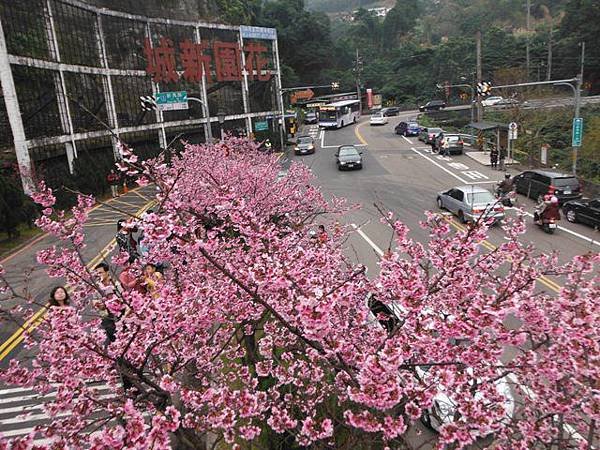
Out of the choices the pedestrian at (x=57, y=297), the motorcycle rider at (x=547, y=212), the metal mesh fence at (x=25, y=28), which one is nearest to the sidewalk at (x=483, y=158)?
the motorcycle rider at (x=547, y=212)

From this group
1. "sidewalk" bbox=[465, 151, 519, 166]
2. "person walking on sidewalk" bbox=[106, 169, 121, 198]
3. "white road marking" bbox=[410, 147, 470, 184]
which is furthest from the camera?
"sidewalk" bbox=[465, 151, 519, 166]

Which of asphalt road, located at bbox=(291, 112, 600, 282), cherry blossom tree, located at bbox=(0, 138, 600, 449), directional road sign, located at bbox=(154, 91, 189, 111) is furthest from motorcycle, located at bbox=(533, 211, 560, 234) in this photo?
directional road sign, located at bbox=(154, 91, 189, 111)

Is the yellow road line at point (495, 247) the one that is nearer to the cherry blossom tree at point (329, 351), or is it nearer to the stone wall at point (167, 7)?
the cherry blossom tree at point (329, 351)

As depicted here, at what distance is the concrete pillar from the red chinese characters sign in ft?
57.1

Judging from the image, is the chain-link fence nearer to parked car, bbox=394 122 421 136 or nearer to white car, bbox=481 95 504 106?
parked car, bbox=394 122 421 136

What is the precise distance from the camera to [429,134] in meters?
47.0

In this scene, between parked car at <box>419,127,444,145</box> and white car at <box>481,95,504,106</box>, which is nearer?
parked car at <box>419,127,444,145</box>

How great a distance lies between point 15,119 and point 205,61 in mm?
23749

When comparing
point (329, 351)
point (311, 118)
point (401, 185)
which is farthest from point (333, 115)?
point (329, 351)

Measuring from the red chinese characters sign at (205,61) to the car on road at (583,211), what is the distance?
36.3 m

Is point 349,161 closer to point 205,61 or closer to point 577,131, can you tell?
point 577,131

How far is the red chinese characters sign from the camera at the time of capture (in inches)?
1729

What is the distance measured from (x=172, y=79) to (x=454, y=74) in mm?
A: 67532

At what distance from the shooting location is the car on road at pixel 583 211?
1973 centimetres
